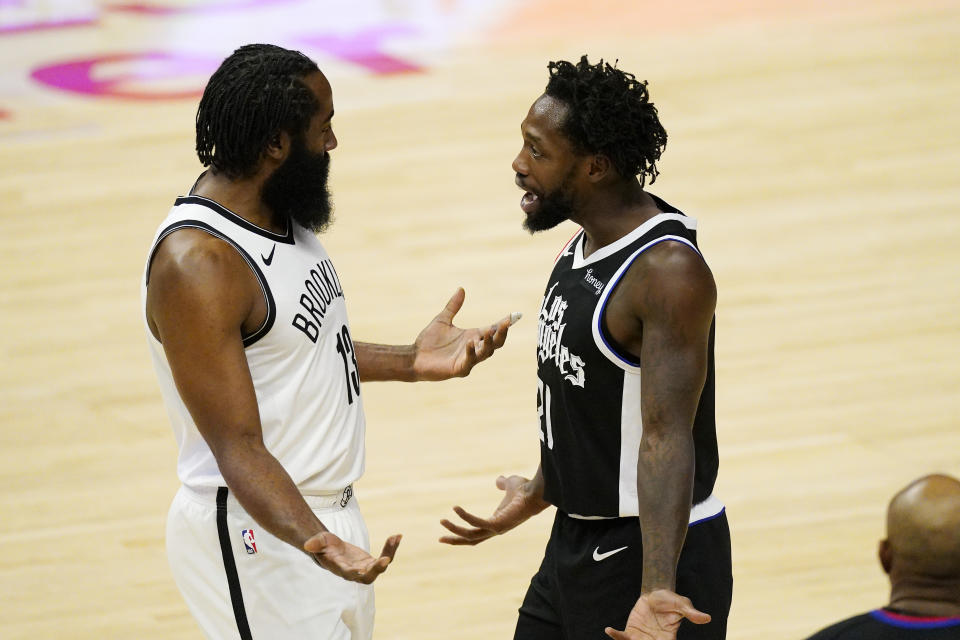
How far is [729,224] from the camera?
23.4 ft

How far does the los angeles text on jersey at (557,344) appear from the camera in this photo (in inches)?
110

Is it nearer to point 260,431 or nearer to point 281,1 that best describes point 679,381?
point 260,431

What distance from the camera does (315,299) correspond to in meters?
2.87

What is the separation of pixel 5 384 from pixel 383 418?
1652mm

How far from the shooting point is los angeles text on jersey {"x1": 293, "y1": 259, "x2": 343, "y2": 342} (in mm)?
2828

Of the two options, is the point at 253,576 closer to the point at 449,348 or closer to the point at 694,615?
the point at 449,348

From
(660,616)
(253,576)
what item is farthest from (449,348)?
(660,616)

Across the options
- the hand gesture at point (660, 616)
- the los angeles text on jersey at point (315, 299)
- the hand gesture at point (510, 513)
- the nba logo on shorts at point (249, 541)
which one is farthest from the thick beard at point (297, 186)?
the hand gesture at point (660, 616)

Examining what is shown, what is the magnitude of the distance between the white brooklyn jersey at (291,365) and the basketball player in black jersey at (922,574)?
1.20 metres

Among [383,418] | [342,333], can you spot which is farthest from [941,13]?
[342,333]

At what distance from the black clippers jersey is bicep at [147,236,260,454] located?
0.60 metres

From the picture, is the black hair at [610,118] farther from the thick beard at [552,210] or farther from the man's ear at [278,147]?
the man's ear at [278,147]

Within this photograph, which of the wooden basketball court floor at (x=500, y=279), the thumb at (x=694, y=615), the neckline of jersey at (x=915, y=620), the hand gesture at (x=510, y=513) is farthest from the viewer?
the wooden basketball court floor at (x=500, y=279)

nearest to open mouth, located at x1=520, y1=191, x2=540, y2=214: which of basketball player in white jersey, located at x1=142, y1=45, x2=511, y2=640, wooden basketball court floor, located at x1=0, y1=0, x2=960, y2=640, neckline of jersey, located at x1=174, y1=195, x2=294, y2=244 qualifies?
basketball player in white jersey, located at x1=142, y1=45, x2=511, y2=640
